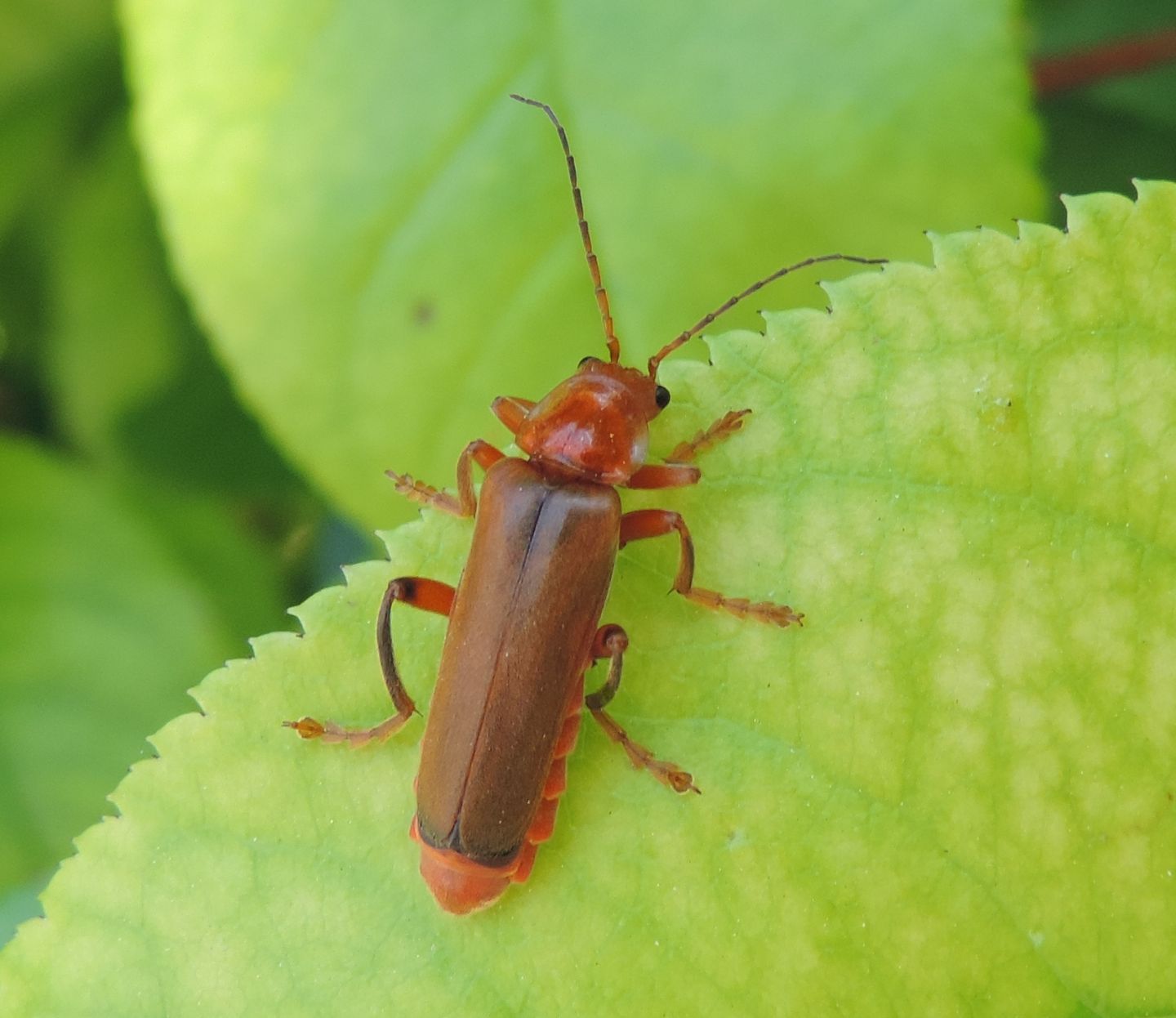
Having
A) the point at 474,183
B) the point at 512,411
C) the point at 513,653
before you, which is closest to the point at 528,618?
the point at 513,653

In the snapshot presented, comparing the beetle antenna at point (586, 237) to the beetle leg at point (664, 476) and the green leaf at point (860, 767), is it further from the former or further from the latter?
the green leaf at point (860, 767)

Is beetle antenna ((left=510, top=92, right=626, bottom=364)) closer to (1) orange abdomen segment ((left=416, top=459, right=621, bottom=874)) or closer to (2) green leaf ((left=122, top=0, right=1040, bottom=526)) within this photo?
(2) green leaf ((left=122, top=0, right=1040, bottom=526))

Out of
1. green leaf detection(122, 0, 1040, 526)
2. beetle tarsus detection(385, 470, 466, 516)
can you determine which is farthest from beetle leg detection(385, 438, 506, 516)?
green leaf detection(122, 0, 1040, 526)

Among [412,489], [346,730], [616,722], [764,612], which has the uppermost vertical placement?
[412,489]

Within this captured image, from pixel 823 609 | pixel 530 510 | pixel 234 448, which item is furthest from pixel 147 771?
pixel 234 448

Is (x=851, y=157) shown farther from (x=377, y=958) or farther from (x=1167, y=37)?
(x=377, y=958)

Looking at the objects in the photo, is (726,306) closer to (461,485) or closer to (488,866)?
(461,485)
